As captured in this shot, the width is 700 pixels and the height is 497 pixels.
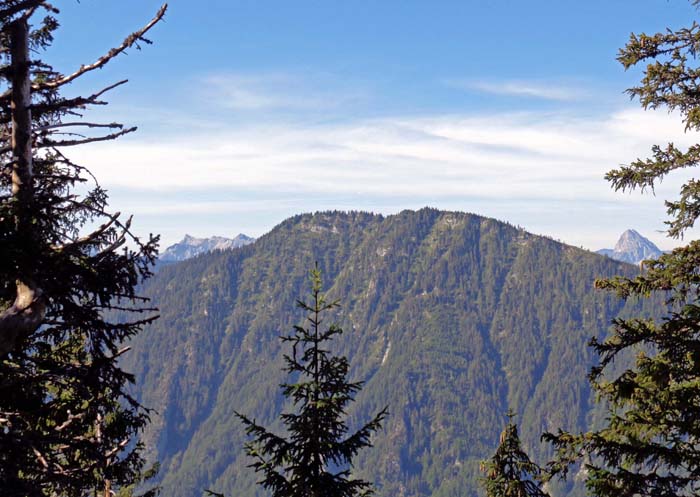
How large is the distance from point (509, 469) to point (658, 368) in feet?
27.9

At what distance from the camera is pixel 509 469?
20.5 metres

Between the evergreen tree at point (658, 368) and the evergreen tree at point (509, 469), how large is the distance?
15.7ft

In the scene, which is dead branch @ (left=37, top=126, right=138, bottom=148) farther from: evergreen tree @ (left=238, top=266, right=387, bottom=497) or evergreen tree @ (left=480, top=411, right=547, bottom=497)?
evergreen tree @ (left=480, top=411, right=547, bottom=497)

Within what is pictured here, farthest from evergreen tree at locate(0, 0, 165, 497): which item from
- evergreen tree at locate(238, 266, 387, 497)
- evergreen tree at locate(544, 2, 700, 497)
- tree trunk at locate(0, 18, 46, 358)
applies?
evergreen tree at locate(544, 2, 700, 497)

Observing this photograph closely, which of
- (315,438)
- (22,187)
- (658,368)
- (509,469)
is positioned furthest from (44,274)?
(509,469)

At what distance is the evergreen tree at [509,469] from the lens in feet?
62.8

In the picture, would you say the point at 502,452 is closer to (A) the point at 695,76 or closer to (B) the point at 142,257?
(A) the point at 695,76

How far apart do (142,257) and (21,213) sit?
6.23ft

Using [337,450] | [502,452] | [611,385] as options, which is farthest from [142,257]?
[502,452]

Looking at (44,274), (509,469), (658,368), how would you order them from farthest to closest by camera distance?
(509,469)
(658,368)
(44,274)

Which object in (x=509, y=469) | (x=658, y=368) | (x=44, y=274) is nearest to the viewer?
(x=44, y=274)

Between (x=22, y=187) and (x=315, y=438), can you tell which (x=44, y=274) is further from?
(x=315, y=438)

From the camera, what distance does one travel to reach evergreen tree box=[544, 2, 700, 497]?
13.2 m

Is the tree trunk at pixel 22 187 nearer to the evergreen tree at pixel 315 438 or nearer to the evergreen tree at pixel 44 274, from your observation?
the evergreen tree at pixel 44 274
